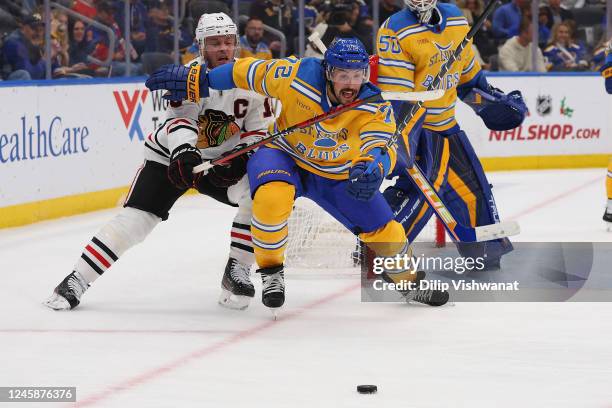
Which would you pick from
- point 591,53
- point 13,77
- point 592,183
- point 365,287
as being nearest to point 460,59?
point 365,287

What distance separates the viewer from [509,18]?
10.3 metres

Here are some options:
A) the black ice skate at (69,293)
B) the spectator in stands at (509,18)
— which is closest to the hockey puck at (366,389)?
the black ice skate at (69,293)

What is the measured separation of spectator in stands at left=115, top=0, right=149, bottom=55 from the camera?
27.1 ft

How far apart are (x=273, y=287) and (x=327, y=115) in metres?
0.61

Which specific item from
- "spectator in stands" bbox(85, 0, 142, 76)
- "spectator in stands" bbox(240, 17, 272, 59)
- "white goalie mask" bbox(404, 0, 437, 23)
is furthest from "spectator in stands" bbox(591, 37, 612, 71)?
"white goalie mask" bbox(404, 0, 437, 23)

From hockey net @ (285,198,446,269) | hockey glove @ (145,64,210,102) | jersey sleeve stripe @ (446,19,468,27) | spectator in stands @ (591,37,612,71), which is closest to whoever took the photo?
hockey glove @ (145,64,210,102)

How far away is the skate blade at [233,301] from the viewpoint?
15.2ft

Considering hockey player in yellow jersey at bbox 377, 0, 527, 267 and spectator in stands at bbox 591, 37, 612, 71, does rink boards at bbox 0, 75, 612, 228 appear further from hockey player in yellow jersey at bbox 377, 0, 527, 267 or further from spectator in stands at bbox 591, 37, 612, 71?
hockey player in yellow jersey at bbox 377, 0, 527, 267

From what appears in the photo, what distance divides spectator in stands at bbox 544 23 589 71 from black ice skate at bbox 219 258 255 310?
6210 mm

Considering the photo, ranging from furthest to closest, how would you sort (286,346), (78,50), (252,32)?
(252,32), (78,50), (286,346)

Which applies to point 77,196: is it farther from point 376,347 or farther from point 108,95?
point 376,347

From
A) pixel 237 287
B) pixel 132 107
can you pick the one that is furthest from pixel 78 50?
pixel 237 287

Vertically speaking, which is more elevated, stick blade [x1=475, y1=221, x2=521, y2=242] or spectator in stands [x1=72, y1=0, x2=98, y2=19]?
spectator in stands [x1=72, y1=0, x2=98, y2=19]

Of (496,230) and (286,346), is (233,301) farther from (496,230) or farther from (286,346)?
(496,230)
